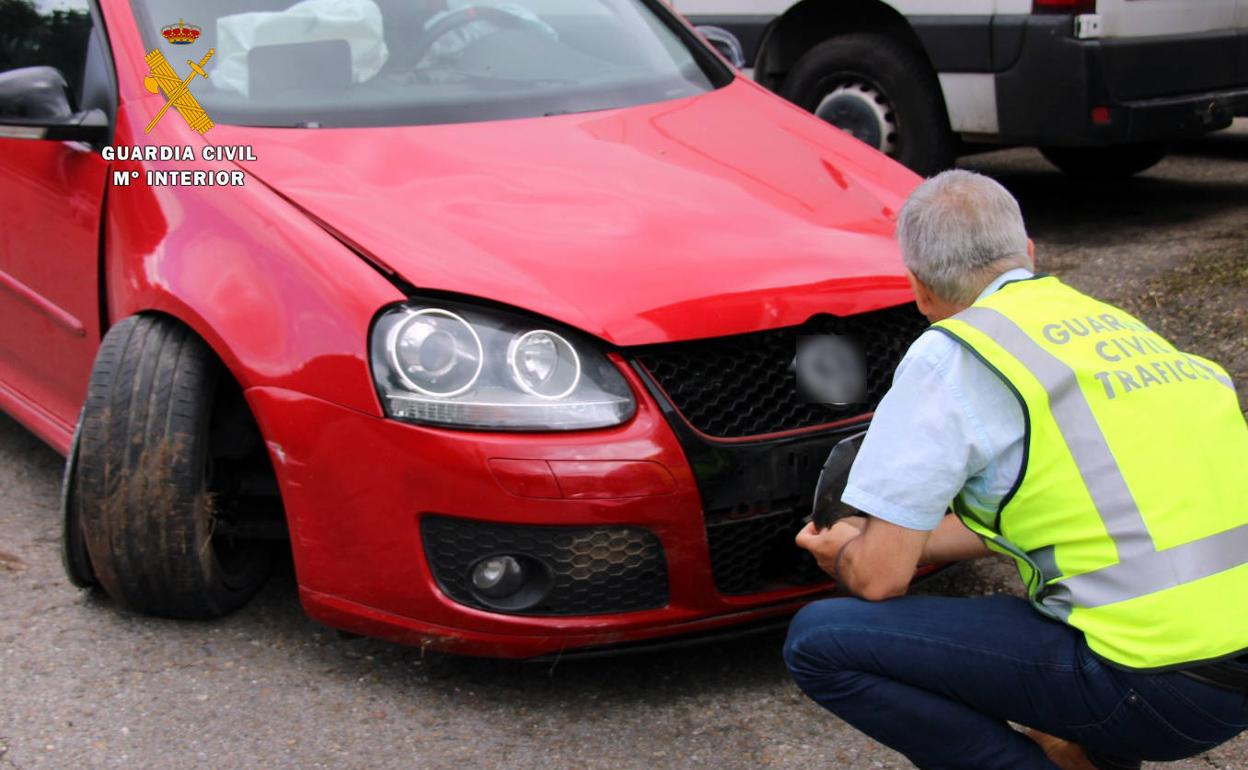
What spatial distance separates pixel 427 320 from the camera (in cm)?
307

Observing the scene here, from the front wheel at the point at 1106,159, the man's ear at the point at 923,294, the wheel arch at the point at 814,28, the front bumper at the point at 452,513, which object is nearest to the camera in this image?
the man's ear at the point at 923,294

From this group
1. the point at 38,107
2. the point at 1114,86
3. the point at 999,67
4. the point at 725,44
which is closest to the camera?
the point at 38,107

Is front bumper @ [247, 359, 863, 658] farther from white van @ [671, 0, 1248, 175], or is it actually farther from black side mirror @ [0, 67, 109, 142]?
white van @ [671, 0, 1248, 175]

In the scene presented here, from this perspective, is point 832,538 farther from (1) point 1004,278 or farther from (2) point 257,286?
(2) point 257,286

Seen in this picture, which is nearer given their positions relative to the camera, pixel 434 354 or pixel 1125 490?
pixel 1125 490

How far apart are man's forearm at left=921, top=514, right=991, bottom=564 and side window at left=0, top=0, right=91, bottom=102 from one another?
2415 mm

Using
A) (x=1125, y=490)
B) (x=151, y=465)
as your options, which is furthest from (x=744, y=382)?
(x=151, y=465)

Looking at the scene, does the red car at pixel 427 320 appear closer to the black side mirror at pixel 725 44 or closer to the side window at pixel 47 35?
the side window at pixel 47 35

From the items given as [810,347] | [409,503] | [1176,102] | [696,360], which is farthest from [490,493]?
[1176,102]

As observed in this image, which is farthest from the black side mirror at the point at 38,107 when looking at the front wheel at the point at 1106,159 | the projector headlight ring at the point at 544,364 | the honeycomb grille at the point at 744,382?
the front wheel at the point at 1106,159

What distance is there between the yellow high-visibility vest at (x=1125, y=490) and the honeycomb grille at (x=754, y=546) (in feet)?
2.55

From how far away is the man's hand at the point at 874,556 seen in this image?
248cm

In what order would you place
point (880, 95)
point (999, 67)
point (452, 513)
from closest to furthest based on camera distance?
point (452, 513), point (999, 67), point (880, 95)

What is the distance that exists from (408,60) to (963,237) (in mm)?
1990
